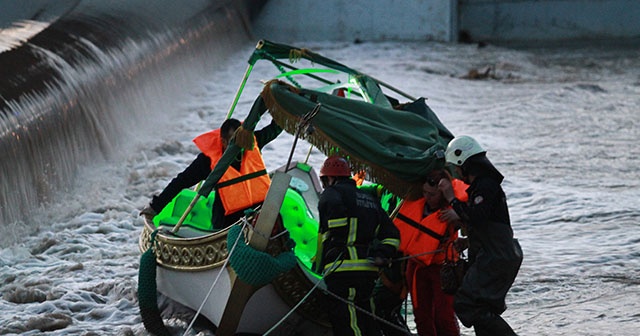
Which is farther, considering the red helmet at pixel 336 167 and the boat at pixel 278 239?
the red helmet at pixel 336 167

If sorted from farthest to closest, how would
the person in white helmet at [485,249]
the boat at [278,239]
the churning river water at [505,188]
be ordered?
the churning river water at [505,188]
the boat at [278,239]
the person in white helmet at [485,249]

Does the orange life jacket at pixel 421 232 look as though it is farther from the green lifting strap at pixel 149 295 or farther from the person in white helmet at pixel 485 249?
the green lifting strap at pixel 149 295

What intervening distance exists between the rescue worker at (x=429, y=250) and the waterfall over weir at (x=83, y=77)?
5362 millimetres

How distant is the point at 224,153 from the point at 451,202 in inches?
66.9

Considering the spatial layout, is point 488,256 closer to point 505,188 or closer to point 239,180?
point 239,180

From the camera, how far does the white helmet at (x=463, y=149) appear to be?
6.08m

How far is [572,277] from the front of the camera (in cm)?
859

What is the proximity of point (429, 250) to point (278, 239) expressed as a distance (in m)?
0.96

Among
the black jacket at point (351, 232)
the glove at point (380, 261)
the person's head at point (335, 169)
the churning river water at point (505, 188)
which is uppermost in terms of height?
the person's head at point (335, 169)

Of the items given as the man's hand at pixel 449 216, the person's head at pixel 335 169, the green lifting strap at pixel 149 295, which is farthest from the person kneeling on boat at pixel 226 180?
the man's hand at pixel 449 216

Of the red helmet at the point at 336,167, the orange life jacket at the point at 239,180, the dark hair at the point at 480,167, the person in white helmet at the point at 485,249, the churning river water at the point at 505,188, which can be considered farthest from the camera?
the churning river water at the point at 505,188

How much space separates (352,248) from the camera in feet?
20.3

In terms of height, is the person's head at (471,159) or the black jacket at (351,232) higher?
the person's head at (471,159)

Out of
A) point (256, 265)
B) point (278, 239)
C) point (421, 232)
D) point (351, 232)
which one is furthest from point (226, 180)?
point (421, 232)
